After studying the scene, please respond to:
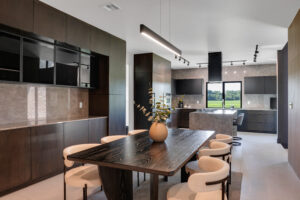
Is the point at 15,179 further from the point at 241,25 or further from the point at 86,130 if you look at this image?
the point at 241,25

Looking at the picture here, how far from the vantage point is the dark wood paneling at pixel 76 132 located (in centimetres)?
351

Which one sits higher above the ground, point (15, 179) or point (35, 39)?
point (35, 39)

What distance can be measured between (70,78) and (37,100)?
703mm

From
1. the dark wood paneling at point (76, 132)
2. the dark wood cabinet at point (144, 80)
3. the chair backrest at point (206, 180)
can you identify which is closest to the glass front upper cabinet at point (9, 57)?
the dark wood paneling at point (76, 132)

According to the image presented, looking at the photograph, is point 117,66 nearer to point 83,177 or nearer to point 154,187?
point 83,177

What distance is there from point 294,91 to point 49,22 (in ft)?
14.4

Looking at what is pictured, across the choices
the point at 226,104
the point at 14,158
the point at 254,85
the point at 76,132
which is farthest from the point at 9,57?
the point at 226,104

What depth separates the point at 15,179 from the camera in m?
2.77

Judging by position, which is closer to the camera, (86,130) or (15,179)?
(15,179)

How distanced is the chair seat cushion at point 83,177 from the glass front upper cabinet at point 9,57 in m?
1.73

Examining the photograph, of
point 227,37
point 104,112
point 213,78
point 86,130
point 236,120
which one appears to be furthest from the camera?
point 213,78

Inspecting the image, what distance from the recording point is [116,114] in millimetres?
4738

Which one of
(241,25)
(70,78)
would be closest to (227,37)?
(241,25)

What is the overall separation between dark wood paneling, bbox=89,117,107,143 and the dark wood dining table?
5.82ft
